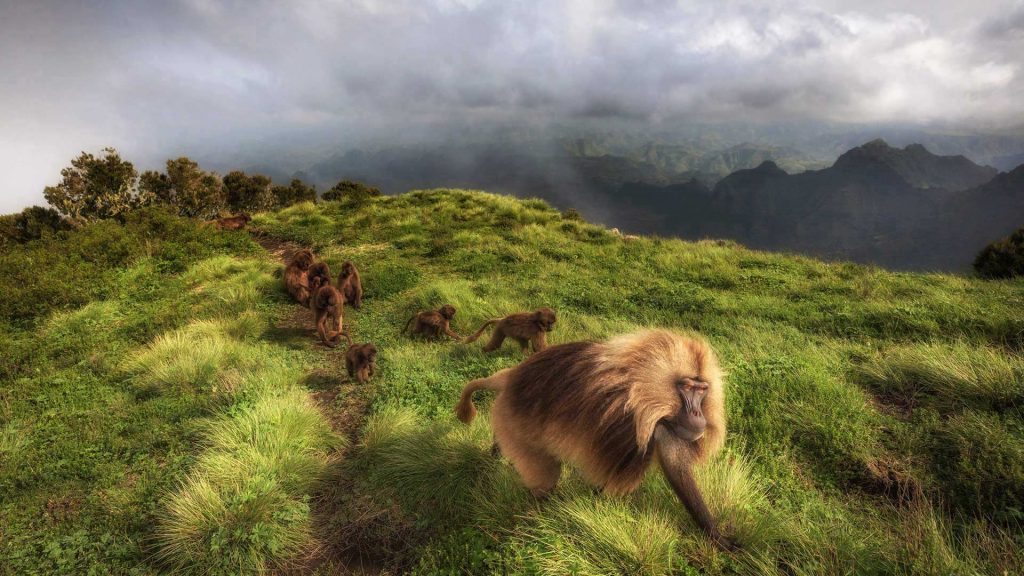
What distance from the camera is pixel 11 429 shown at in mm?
4309

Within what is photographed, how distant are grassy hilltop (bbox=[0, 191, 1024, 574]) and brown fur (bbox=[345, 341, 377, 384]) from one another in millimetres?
199

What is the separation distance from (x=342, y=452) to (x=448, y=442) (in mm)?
1163

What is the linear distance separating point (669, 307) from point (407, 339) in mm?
4905

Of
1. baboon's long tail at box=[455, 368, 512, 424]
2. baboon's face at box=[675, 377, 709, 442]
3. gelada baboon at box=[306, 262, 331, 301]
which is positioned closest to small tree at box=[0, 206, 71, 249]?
gelada baboon at box=[306, 262, 331, 301]

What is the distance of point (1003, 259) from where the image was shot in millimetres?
10508

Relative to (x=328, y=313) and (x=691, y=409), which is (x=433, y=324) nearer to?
(x=328, y=313)

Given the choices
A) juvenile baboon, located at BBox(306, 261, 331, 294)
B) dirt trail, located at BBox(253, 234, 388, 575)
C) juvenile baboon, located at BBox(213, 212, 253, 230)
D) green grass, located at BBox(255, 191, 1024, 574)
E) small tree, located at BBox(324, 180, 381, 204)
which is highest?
small tree, located at BBox(324, 180, 381, 204)

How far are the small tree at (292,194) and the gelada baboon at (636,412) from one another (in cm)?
2904

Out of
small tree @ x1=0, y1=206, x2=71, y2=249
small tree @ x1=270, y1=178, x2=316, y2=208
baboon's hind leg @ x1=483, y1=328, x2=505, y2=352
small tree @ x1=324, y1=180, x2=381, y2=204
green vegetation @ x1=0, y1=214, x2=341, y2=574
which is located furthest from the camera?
small tree @ x1=270, y1=178, x2=316, y2=208

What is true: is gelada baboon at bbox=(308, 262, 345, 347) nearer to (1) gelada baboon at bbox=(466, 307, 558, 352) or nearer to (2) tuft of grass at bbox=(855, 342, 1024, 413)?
(1) gelada baboon at bbox=(466, 307, 558, 352)

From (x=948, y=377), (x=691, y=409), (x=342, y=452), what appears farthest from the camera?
(x=948, y=377)

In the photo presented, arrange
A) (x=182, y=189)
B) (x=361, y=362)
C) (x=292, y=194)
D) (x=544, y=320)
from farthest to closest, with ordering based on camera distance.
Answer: (x=292, y=194), (x=182, y=189), (x=544, y=320), (x=361, y=362)

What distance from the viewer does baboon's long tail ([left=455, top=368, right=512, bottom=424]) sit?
10.5 feet

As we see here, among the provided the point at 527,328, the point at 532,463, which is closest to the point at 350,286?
the point at 527,328
